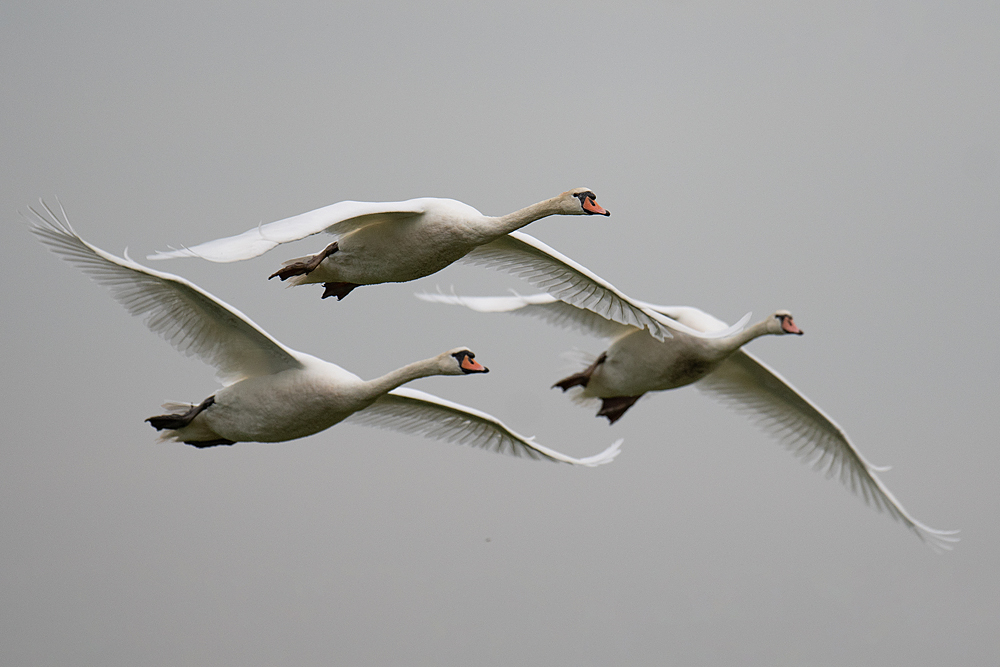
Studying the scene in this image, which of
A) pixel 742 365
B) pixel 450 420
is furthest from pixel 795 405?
pixel 450 420

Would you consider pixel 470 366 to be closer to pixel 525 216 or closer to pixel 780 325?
pixel 525 216

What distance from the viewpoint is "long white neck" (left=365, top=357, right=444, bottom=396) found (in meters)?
8.57

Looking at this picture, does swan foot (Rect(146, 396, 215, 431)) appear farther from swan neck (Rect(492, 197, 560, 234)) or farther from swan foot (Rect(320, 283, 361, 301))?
swan neck (Rect(492, 197, 560, 234))

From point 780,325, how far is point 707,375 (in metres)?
1.19

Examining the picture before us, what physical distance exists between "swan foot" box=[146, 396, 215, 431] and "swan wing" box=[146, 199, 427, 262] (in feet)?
5.19

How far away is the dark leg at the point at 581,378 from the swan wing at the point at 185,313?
10.2ft

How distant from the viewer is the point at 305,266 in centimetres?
849

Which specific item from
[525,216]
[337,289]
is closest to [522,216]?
[525,216]

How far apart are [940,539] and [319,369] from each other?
20.0 feet

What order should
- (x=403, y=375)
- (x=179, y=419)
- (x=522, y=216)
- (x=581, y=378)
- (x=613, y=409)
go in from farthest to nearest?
(x=613, y=409), (x=581, y=378), (x=179, y=419), (x=403, y=375), (x=522, y=216)

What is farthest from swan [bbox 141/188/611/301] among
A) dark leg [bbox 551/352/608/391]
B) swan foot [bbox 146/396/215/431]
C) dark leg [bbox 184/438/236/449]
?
dark leg [bbox 551/352/608/391]

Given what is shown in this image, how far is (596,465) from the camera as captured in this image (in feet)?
35.7

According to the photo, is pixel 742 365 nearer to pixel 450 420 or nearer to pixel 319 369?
pixel 450 420

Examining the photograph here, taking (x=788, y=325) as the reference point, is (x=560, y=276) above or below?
above
